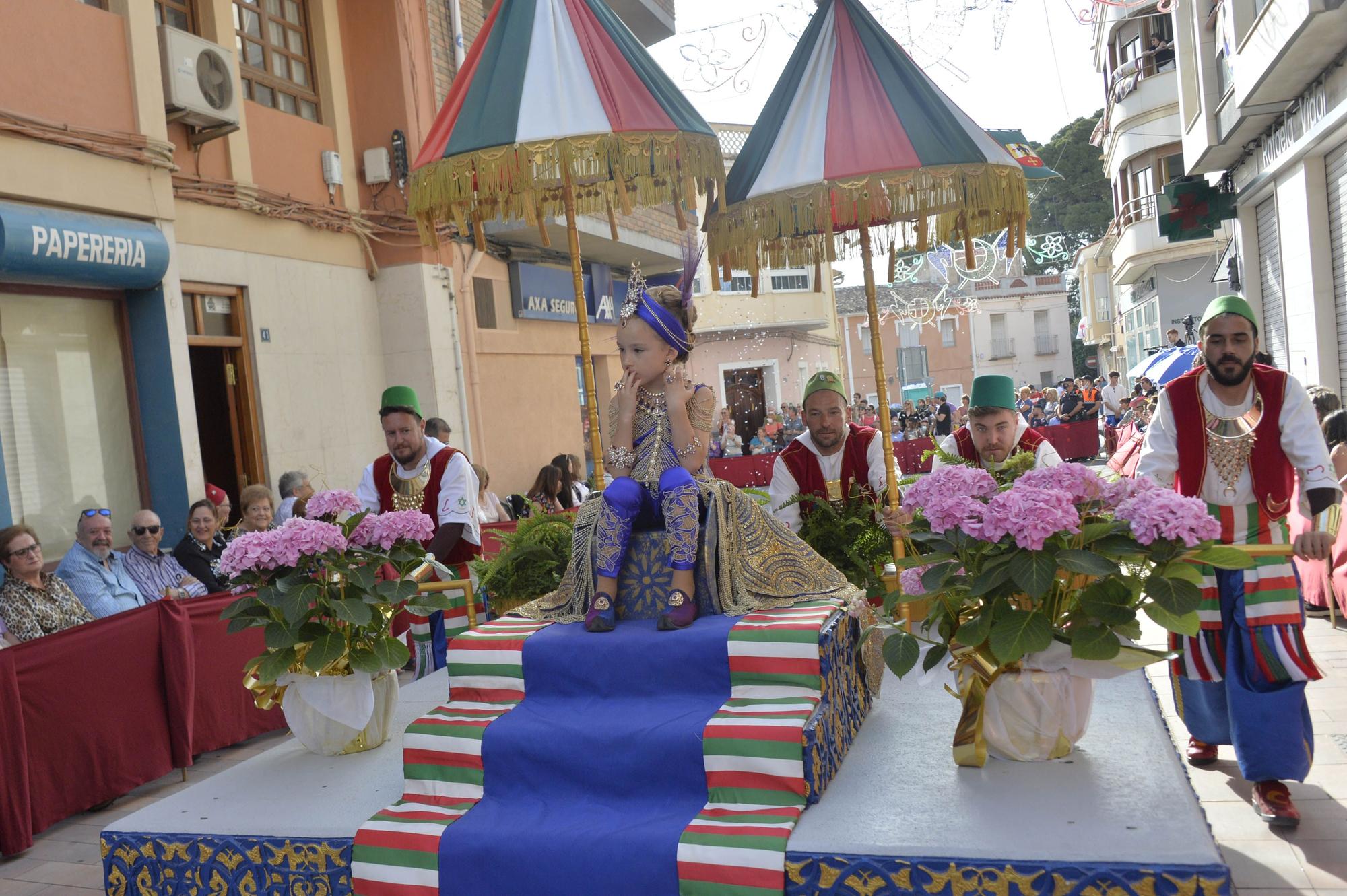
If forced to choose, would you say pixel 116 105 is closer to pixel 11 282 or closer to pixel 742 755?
pixel 11 282

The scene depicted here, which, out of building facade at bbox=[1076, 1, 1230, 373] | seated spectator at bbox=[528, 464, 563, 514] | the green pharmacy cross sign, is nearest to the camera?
seated spectator at bbox=[528, 464, 563, 514]

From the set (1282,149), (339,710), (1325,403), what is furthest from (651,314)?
(1282,149)

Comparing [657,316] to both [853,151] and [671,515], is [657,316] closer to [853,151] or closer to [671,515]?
[671,515]

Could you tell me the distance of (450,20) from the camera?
1295 centimetres

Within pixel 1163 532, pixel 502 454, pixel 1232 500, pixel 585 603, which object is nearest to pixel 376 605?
pixel 585 603

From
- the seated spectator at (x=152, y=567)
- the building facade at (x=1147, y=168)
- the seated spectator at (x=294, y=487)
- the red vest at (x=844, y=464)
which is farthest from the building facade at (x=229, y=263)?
the building facade at (x=1147, y=168)

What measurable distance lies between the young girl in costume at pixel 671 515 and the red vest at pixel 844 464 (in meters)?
1.58

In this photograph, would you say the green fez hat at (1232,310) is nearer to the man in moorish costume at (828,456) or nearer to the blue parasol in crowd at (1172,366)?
the man in moorish costume at (828,456)

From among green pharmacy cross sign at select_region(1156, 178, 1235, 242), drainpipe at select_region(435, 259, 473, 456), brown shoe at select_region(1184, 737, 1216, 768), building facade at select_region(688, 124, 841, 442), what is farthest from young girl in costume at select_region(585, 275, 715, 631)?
Result: building facade at select_region(688, 124, 841, 442)

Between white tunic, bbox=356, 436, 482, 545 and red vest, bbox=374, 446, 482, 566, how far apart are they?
23 mm

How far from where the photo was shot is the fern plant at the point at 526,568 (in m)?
5.23

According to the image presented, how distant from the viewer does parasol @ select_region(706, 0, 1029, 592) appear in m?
4.88

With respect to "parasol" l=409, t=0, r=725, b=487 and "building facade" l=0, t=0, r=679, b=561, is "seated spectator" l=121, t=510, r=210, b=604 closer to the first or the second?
"building facade" l=0, t=0, r=679, b=561

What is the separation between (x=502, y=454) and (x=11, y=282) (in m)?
7.06
